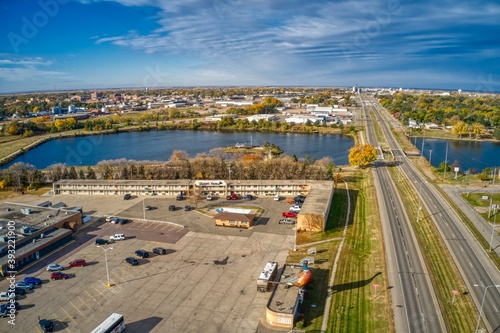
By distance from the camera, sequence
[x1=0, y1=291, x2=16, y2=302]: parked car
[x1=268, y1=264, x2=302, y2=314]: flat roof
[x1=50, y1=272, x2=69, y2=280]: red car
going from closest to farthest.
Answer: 1. [x1=268, y1=264, x2=302, y2=314]: flat roof
2. [x1=0, y1=291, x2=16, y2=302]: parked car
3. [x1=50, y1=272, x2=69, y2=280]: red car

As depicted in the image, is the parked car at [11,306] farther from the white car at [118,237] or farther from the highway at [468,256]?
the highway at [468,256]

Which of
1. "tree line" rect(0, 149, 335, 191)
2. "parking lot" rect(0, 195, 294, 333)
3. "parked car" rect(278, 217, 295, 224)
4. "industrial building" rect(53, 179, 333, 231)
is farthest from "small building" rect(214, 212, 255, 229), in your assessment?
"tree line" rect(0, 149, 335, 191)

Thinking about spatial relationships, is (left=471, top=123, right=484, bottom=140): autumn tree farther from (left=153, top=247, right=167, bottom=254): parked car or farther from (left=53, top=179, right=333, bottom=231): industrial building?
(left=153, top=247, right=167, bottom=254): parked car

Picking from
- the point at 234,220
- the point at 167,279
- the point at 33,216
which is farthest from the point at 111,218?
the point at 167,279

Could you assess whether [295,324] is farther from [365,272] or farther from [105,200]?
[105,200]

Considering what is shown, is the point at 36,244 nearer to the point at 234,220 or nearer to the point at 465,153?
the point at 234,220

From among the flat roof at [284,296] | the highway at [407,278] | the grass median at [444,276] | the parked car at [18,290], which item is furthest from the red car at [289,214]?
the parked car at [18,290]
